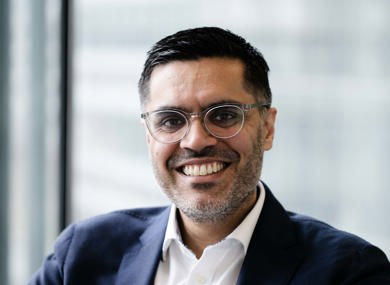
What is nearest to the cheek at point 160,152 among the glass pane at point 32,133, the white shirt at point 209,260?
the white shirt at point 209,260

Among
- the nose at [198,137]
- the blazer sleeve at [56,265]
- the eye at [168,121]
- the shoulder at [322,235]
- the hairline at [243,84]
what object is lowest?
the blazer sleeve at [56,265]

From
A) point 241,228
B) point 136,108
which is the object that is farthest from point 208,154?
point 136,108

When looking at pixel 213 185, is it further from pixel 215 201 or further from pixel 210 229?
pixel 210 229

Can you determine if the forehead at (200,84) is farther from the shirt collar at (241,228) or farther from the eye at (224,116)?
the shirt collar at (241,228)

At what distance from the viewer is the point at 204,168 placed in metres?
1.44

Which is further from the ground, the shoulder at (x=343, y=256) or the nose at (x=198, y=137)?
the nose at (x=198, y=137)

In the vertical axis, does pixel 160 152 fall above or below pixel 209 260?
above

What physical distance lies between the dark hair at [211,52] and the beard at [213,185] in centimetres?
15

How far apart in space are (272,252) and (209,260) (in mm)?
178

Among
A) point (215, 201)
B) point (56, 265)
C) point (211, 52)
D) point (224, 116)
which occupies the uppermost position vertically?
point (211, 52)

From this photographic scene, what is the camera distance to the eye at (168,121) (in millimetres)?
1450

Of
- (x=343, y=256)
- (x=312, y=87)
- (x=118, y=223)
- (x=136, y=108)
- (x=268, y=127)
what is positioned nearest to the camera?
(x=343, y=256)

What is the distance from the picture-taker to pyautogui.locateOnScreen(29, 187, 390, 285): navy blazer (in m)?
1.36

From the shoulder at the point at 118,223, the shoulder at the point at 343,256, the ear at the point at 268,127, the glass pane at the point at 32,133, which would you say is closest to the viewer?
the shoulder at the point at 343,256
